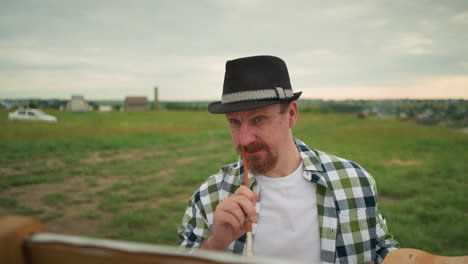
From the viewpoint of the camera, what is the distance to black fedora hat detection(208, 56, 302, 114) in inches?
78.9

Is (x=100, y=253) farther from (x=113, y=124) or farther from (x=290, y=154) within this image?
(x=113, y=124)

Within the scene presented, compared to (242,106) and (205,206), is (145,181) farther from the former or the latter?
(242,106)

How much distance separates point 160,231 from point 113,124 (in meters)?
15.3

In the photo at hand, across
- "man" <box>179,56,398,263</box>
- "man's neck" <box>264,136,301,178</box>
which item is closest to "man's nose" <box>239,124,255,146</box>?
"man" <box>179,56,398,263</box>

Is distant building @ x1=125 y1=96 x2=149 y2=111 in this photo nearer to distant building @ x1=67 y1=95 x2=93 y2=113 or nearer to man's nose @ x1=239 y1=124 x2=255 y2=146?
distant building @ x1=67 y1=95 x2=93 y2=113

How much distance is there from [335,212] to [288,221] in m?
0.30

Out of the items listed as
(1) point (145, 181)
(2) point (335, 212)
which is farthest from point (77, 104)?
(2) point (335, 212)

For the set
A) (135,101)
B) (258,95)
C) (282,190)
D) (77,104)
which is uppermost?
(135,101)

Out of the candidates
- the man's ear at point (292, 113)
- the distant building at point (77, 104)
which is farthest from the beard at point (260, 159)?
the distant building at point (77, 104)

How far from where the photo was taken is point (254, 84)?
6.74ft

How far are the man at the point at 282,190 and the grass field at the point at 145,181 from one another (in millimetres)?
3113

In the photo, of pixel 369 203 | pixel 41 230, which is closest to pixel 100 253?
pixel 41 230

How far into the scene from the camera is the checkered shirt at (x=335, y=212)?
6.42ft

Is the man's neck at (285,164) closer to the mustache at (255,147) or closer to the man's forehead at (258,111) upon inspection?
the mustache at (255,147)
